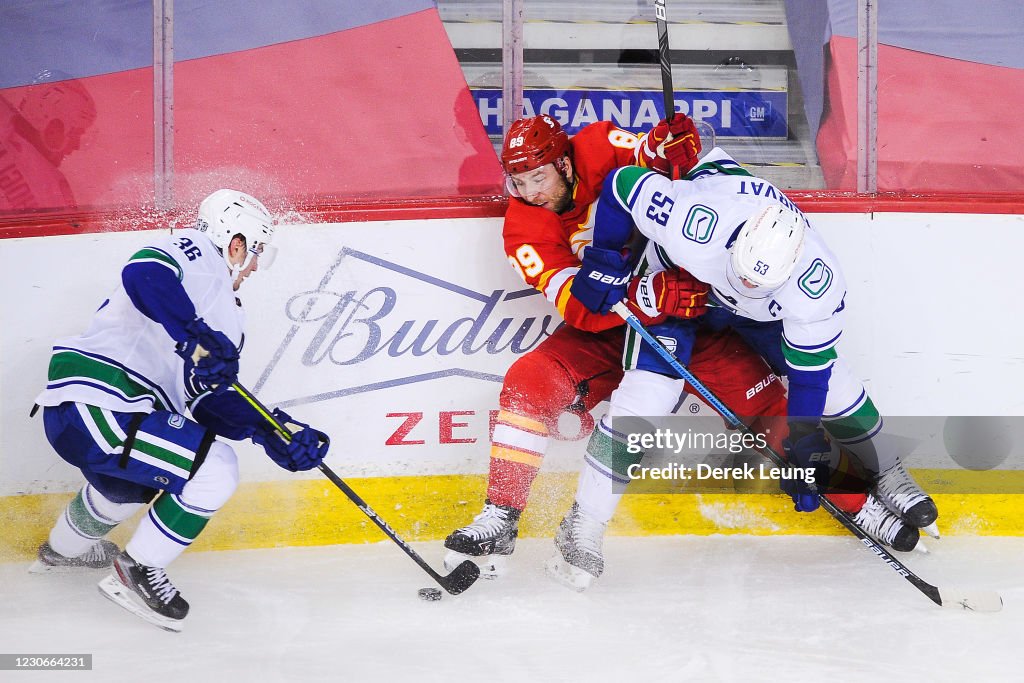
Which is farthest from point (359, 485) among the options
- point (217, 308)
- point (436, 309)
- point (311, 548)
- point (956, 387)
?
point (956, 387)

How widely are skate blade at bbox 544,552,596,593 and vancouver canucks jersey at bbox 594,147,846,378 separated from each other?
776 millimetres

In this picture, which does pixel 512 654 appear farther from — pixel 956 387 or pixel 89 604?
pixel 956 387

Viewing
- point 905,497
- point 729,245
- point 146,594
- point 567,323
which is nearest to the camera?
point 146,594

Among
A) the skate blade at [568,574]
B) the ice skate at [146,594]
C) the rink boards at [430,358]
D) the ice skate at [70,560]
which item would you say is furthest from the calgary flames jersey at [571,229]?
the ice skate at [70,560]

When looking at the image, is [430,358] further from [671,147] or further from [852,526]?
[852,526]

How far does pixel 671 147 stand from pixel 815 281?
556 mm

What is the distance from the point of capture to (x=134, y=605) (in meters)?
2.36

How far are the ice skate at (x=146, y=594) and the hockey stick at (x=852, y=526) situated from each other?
1335mm

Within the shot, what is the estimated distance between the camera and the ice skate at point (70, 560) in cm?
271

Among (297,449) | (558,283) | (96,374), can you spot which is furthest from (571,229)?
(96,374)

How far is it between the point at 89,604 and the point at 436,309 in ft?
4.06

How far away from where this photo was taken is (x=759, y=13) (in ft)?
10.1

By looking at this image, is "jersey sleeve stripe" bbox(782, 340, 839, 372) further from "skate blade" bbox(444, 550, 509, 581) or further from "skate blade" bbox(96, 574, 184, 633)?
"skate blade" bbox(96, 574, 184, 633)

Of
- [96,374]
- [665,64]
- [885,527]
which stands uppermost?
[665,64]
